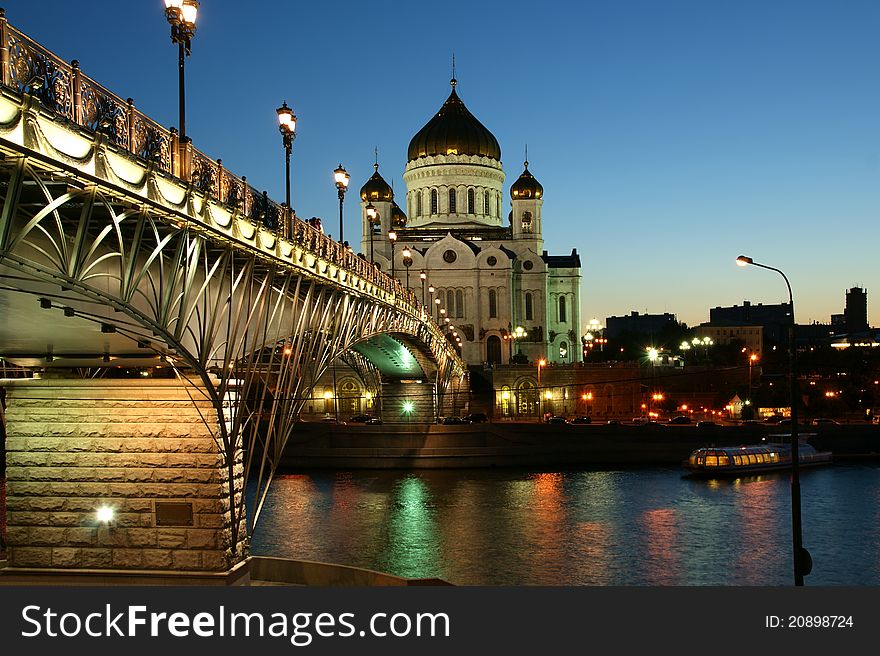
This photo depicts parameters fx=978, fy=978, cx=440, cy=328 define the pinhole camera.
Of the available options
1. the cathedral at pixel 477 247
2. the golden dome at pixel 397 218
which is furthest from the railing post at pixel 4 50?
the golden dome at pixel 397 218

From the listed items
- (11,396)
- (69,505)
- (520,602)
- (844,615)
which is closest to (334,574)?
(69,505)

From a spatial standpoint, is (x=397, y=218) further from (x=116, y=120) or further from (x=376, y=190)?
(x=116, y=120)

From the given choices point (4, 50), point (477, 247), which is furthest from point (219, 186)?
point (477, 247)

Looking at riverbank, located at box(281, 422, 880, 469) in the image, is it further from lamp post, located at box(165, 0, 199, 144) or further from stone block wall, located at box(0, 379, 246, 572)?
lamp post, located at box(165, 0, 199, 144)

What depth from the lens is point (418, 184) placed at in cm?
9919

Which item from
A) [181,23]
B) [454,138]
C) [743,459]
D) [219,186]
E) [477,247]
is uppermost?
[454,138]

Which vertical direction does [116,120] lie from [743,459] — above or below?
above

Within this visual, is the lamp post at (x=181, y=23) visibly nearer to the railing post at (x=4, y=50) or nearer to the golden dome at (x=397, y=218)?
the railing post at (x=4, y=50)

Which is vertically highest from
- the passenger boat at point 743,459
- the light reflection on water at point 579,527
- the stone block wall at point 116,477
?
the stone block wall at point 116,477

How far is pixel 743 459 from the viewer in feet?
156

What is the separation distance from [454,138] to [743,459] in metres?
57.6

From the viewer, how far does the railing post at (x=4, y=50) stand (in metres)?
8.99

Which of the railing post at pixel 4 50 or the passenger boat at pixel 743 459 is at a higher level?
the railing post at pixel 4 50

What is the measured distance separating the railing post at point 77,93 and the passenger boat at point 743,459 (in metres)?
40.5
